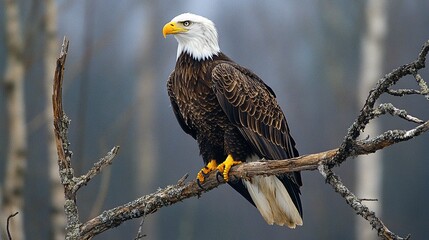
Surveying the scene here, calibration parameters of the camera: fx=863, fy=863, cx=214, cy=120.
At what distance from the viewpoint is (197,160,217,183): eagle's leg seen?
4.71m

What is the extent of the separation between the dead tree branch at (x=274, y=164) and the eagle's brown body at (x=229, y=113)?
0.39m

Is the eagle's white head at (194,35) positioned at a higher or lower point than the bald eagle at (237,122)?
higher

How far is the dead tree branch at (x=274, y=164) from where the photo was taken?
10.3 feet

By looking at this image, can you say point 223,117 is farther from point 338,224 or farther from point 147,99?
point 338,224

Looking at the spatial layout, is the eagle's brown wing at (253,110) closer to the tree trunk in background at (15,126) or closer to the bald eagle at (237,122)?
the bald eagle at (237,122)

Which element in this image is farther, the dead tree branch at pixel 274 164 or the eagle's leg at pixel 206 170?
the eagle's leg at pixel 206 170

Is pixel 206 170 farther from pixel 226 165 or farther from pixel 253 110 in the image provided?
pixel 253 110

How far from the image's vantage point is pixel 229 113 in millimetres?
5020

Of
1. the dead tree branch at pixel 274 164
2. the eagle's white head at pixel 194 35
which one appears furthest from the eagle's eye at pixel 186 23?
the dead tree branch at pixel 274 164

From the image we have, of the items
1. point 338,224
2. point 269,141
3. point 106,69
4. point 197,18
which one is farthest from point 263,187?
point 106,69

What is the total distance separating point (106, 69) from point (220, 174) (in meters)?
16.6

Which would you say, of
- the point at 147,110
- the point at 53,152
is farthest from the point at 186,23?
the point at 147,110

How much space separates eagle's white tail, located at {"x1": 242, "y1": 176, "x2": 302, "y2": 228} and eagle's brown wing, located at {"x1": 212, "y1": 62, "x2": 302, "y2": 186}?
15 centimetres

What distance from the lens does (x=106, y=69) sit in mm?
21062
